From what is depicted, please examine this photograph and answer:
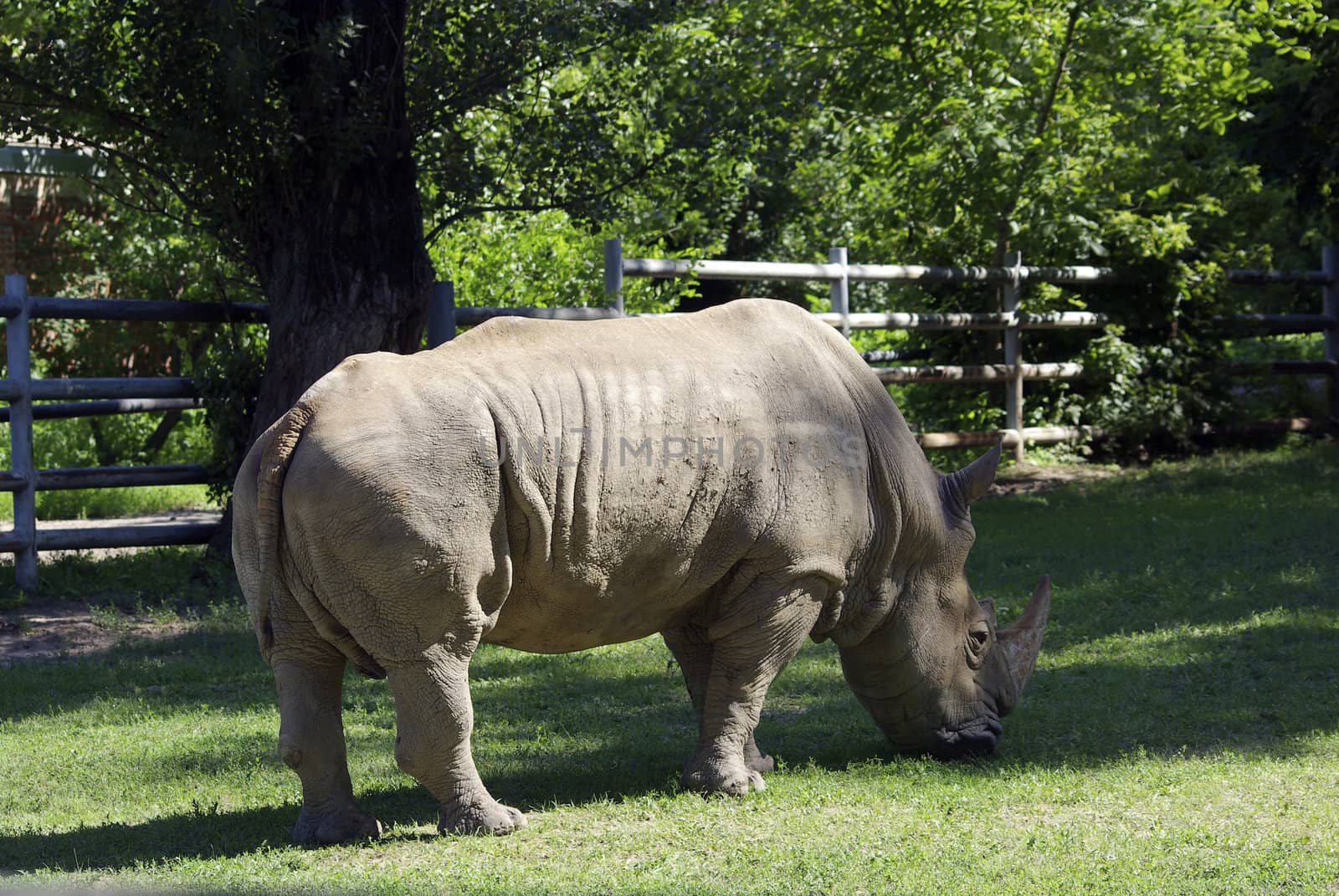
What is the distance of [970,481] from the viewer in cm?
579

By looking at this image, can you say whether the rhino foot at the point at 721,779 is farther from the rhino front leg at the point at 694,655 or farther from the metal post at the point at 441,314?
the metal post at the point at 441,314

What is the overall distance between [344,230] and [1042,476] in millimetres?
7392

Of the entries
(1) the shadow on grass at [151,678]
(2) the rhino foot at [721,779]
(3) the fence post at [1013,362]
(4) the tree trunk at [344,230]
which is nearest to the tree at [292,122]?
(4) the tree trunk at [344,230]

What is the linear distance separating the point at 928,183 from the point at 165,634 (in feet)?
28.3

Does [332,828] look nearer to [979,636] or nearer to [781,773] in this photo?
[781,773]

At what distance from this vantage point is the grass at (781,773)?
14.0 ft

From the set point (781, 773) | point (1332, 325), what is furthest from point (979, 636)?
point (1332, 325)

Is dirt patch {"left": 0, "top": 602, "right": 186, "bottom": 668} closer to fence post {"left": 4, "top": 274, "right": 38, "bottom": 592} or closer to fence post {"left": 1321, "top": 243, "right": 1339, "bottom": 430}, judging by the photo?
fence post {"left": 4, "top": 274, "right": 38, "bottom": 592}

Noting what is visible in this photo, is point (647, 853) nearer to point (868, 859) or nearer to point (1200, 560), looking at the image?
point (868, 859)

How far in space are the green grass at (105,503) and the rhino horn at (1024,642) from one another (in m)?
8.85

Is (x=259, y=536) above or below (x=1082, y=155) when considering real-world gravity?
below

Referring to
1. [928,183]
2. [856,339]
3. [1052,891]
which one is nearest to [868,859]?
[1052,891]

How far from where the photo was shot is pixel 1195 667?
6918 millimetres

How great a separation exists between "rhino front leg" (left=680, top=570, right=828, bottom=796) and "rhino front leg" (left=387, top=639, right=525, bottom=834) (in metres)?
0.90
